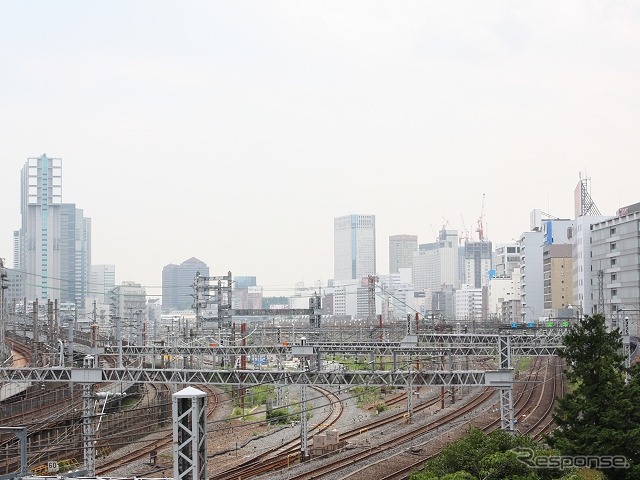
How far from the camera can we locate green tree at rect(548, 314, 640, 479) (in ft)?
55.4

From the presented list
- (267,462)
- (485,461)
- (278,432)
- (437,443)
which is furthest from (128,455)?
(485,461)

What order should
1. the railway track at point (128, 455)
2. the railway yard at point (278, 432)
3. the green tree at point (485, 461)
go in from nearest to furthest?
1. the green tree at point (485, 461)
2. the railway yard at point (278, 432)
3. the railway track at point (128, 455)

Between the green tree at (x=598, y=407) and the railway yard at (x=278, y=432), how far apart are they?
446 cm

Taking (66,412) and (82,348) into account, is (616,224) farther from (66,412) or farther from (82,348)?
(66,412)

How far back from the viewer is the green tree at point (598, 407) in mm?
16891

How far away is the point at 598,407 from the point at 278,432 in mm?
16909

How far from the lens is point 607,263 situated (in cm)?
6122

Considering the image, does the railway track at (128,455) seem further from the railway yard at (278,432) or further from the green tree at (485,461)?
the green tree at (485,461)

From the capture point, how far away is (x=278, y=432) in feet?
105

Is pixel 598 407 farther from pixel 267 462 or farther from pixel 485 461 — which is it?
pixel 267 462

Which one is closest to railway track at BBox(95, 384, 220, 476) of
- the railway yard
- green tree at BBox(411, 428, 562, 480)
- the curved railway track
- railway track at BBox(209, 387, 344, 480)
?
the railway yard

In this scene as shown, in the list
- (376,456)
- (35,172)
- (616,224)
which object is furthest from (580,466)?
(35,172)

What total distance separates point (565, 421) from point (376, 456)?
8534mm

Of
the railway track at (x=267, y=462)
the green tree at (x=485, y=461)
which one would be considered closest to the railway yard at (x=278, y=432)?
the railway track at (x=267, y=462)
